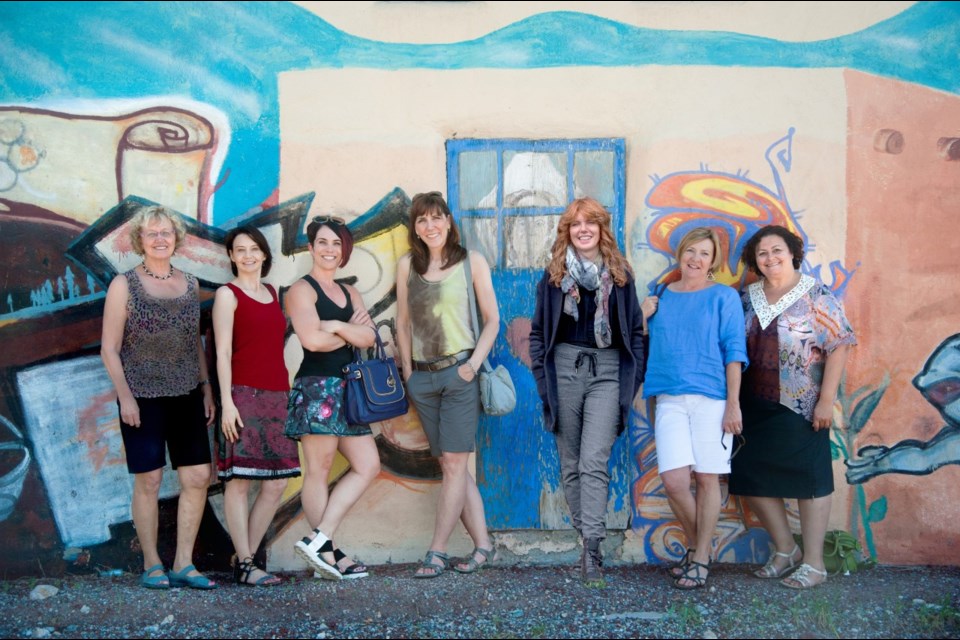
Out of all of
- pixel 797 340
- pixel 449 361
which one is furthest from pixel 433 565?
pixel 797 340

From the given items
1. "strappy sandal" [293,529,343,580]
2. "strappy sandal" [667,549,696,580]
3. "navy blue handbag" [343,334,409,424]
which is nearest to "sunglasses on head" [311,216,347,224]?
"navy blue handbag" [343,334,409,424]

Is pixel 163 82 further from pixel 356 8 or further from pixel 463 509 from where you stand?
pixel 463 509

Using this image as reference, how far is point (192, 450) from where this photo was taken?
4629 millimetres

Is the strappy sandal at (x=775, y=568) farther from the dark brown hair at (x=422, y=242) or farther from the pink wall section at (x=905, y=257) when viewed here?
the dark brown hair at (x=422, y=242)

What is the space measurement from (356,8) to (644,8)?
1.65 metres

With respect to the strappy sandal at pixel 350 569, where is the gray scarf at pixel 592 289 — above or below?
above

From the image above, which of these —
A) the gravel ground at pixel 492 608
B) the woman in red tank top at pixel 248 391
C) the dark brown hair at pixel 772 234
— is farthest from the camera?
the dark brown hair at pixel 772 234

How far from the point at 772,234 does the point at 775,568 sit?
1818mm

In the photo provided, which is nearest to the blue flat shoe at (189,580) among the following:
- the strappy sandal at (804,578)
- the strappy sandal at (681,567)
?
the strappy sandal at (681,567)

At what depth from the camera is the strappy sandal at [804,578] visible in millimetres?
4652

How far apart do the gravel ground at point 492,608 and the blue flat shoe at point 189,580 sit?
7 centimetres

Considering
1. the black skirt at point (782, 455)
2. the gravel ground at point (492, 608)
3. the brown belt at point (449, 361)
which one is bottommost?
the gravel ground at point (492, 608)

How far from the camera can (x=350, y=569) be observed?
4.80 meters

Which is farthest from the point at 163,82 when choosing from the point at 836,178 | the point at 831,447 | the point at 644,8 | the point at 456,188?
the point at 831,447
